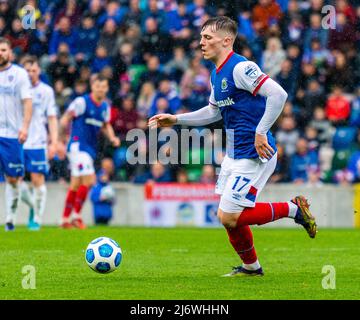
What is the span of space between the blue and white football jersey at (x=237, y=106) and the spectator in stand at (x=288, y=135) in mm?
9341

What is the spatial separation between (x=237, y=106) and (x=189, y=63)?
33.8 ft

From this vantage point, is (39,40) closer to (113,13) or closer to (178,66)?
(113,13)

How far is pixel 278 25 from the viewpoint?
1833cm

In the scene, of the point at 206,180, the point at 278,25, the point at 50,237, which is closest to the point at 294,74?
the point at 278,25

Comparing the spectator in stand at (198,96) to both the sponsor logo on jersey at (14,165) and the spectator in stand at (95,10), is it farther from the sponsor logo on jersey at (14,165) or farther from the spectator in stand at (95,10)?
the sponsor logo on jersey at (14,165)

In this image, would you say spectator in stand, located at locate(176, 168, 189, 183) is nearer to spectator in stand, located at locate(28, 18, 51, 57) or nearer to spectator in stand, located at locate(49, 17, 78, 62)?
spectator in stand, located at locate(49, 17, 78, 62)

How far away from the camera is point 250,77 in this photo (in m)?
8.09

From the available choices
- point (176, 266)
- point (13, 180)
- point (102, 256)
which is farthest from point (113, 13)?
point (102, 256)

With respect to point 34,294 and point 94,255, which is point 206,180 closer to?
point 94,255

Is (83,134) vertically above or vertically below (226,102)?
below

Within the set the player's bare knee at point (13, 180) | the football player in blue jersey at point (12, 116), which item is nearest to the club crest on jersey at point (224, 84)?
the football player in blue jersey at point (12, 116)

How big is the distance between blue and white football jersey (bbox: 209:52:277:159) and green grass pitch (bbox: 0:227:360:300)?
1123 millimetres

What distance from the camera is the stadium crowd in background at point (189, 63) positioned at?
17.6 m
